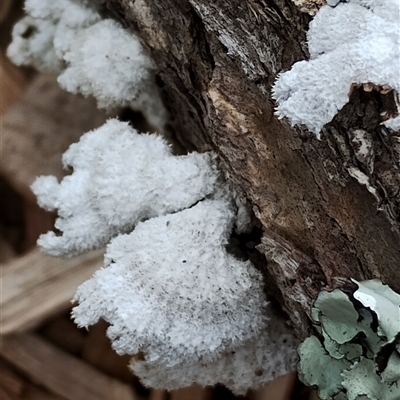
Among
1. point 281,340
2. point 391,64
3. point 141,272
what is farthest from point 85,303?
point 391,64

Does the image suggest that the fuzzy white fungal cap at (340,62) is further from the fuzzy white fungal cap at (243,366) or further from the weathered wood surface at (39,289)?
the weathered wood surface at (39,289)

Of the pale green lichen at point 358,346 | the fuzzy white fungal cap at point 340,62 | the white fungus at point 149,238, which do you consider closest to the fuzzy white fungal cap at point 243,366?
the white fungus at point 149,238

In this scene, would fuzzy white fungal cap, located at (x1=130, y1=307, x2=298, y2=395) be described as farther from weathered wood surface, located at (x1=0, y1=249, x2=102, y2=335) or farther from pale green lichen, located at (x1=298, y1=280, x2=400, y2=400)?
weathered wood surface, located at (x1=0, y1=249, x2=102, y2=335)

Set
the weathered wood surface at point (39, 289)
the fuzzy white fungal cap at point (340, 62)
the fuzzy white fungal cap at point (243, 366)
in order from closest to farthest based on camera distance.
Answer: the fuzzy white fungal cap at point (340, 62) < the fuzzy white fungal cap at point (243, 366) < the weathered wood surface at point (39, 289)

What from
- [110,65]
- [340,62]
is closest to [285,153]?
[340,62]

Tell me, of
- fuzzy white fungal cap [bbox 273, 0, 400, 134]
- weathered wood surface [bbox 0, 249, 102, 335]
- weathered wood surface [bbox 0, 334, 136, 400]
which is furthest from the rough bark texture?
weathered wood surface [bbox 0, 334, 136, 400]
